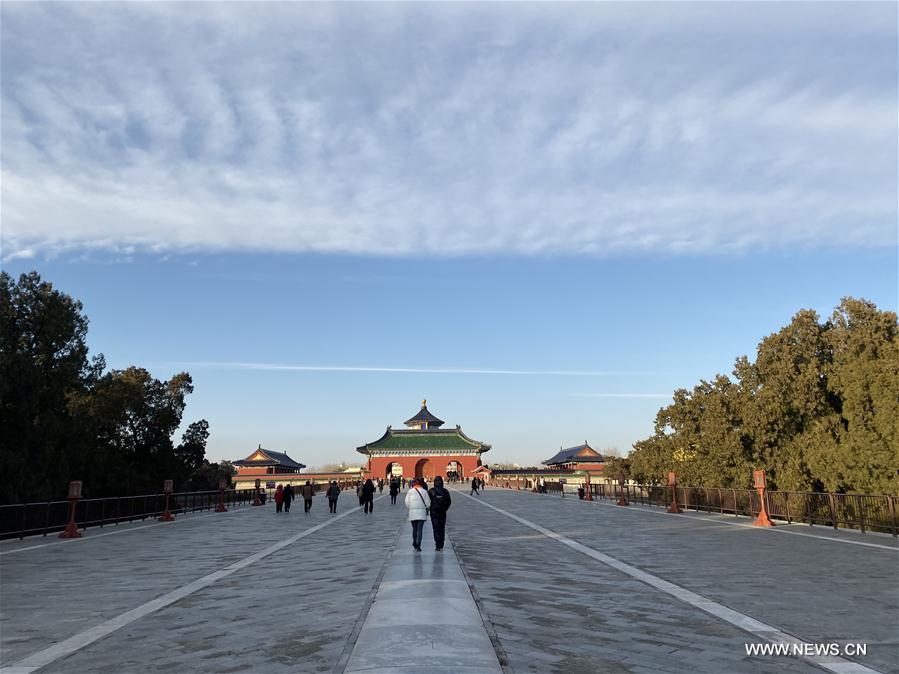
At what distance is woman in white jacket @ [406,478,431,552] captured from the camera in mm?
11742

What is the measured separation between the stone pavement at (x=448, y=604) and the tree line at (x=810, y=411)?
762 cm

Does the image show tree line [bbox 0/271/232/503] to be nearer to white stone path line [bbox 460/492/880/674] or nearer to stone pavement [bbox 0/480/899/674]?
stone pavement [bbox 0/480/899/674]

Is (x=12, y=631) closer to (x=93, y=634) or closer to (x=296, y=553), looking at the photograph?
(x=93, y=634)

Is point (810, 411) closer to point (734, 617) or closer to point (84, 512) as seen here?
point (734, 617)

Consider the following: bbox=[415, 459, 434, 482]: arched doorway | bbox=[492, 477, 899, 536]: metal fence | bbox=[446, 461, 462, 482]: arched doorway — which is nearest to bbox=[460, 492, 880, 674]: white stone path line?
bbox=[492, 477, 899, 536]: metal fence

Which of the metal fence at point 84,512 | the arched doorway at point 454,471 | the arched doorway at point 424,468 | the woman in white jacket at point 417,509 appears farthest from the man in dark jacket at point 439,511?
the arched doorway at point 424,468

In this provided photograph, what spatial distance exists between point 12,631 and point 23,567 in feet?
20.5

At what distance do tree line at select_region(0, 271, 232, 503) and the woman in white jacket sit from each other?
15.9 m

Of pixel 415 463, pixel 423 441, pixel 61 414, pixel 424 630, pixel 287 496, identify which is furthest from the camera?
pixel 423 441

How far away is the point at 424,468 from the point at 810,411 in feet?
210

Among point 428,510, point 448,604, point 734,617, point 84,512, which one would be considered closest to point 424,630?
point 448,604

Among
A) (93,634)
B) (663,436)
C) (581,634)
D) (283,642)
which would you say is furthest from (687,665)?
(663,436)

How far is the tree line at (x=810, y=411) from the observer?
20953 millimetres

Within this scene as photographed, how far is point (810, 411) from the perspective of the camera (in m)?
24.9
